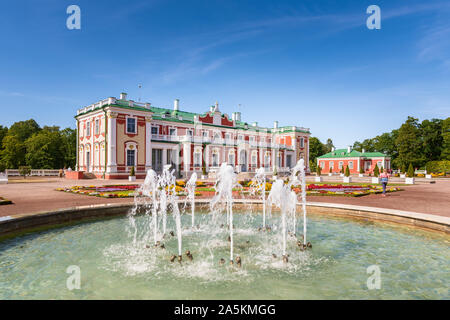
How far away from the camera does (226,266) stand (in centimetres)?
527

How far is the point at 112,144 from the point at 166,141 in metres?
7.57

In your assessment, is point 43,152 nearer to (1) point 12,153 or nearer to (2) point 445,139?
(1) point 12,153

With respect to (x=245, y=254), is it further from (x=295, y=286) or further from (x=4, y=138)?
(x=4, y=138)

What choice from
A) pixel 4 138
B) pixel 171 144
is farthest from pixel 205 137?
pixel 4 138

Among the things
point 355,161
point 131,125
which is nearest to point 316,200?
point 131,125

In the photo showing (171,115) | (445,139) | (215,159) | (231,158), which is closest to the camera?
(171,115)

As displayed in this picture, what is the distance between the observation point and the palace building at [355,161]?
2126 inches

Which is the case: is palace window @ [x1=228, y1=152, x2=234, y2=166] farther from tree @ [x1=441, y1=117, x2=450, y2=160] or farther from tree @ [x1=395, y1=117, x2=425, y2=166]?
tree @ [x1=441, y1=117, x2=450, y2=160]

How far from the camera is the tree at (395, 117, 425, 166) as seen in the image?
55450 mm

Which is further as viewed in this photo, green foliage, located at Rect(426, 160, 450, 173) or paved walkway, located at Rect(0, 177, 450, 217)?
green foliage, located at Rect(426, 160, 450, 173)

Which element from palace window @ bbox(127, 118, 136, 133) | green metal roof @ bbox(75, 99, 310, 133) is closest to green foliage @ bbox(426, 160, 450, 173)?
green metal roof @ bbox(75, 99, 310, 133)

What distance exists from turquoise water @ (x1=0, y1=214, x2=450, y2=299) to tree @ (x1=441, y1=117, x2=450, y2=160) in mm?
60114

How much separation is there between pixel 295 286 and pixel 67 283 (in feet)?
12.8

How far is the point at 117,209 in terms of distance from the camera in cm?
981
